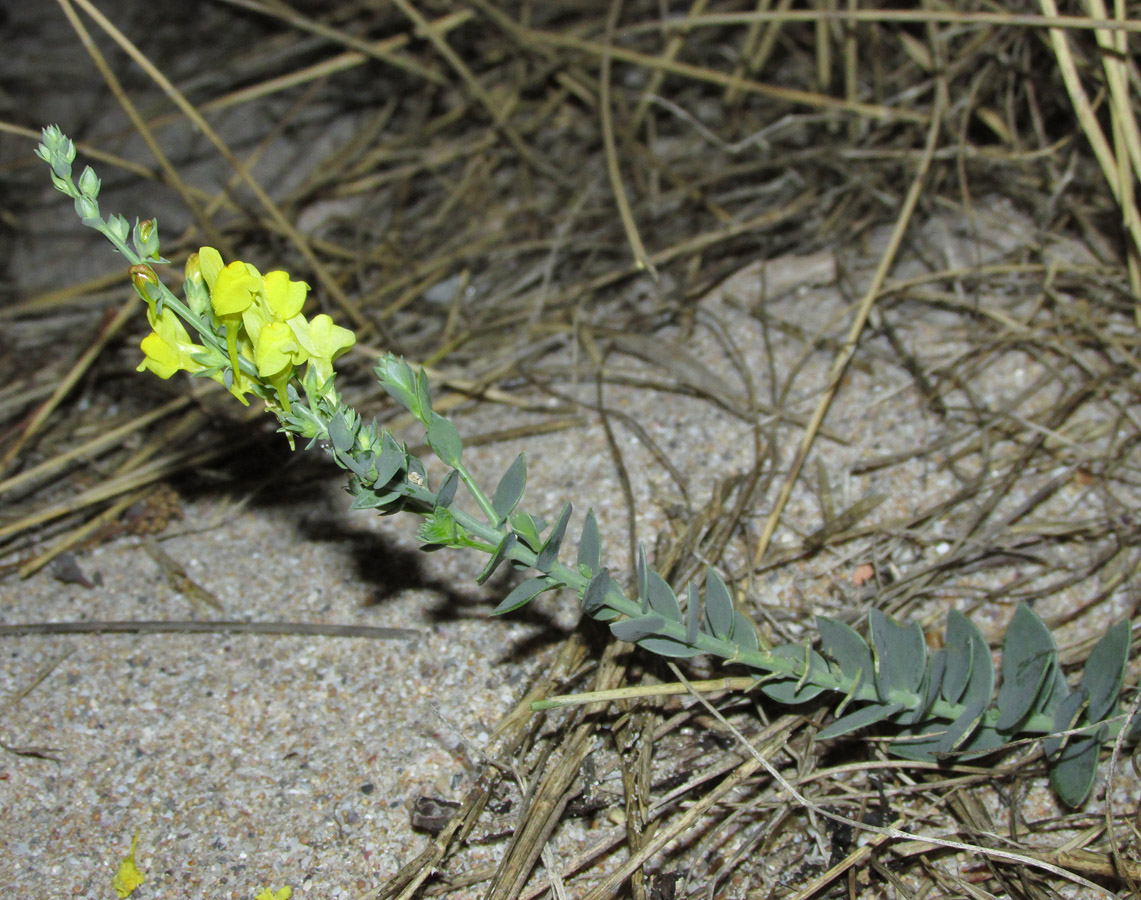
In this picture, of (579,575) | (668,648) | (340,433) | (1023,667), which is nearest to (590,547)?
(579,575)

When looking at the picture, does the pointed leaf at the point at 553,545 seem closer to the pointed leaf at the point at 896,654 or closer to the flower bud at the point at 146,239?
the pointed leaf at the point at 896,654

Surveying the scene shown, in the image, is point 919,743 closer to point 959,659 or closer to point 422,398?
point 959,659

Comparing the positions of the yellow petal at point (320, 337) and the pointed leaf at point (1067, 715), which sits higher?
the yellow petal at point (320, 337)

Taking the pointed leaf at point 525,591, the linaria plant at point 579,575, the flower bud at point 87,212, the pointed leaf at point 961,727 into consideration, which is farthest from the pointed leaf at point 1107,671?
the flower bud at point 87,212

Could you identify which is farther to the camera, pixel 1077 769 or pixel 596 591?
pixel 1077 769

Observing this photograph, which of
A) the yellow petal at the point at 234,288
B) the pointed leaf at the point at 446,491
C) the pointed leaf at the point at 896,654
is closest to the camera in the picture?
the yellow petal at the point at 234,288

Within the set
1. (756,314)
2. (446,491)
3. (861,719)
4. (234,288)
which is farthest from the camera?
(756,314)

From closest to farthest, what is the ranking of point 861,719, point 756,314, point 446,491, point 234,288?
point 234,288 < point 446,491 < point 861,719 < point 756,314

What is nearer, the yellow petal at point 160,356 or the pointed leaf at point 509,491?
the yellow petal at point 160,356
